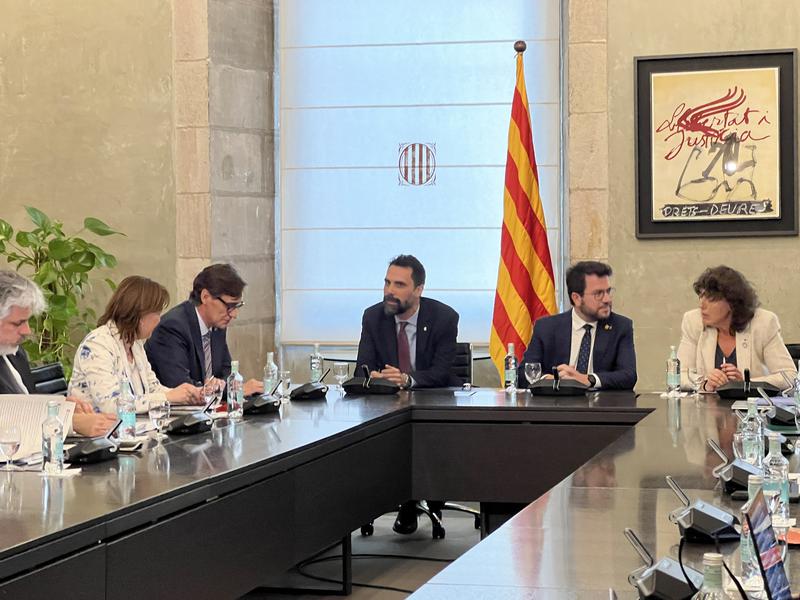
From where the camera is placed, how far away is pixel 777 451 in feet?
9.21

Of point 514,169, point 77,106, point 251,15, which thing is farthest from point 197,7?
point 514,169

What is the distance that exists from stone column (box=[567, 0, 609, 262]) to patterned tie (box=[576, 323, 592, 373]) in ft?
3.67

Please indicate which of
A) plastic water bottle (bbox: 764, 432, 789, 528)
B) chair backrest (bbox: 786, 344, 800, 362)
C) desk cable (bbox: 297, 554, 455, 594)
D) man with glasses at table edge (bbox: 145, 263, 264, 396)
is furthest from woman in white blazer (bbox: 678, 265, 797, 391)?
plastic water bottle (bbox: 764, 432, 789, 528)

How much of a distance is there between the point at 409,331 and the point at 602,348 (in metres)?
1.04

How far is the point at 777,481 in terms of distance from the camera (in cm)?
271

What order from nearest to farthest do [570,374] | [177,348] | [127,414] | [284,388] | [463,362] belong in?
[127,414], [177,348], [284,388], [570,374], [463,362]

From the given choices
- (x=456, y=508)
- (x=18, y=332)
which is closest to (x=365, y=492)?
(x=18, y=332)

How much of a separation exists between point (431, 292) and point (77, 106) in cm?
255

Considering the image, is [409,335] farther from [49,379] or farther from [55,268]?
[55,268]

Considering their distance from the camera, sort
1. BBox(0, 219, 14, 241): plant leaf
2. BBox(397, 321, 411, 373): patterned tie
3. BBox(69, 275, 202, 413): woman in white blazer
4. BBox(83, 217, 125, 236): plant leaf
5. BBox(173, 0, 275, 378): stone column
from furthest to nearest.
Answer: BBox(173, 0, 275, 378): stone column
BBox(83, 217, 125, 236): plant leaf
BBox(0, 219, 14, 241): plant leaf
BBox(397, 321, 411, 373): patterned tie
BBox(69, 275, 202, 413): woman in white blazer

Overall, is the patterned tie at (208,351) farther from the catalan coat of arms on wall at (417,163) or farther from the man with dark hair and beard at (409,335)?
the catalan coat of arms on wall at (417,163)

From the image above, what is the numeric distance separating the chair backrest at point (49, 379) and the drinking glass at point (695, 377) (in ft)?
9.54

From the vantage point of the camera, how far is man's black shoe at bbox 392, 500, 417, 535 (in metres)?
6.51

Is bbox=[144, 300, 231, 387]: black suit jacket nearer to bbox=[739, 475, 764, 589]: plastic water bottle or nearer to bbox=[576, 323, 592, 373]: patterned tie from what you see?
bbox=[576, 323, 592, 373]: patterned tie
